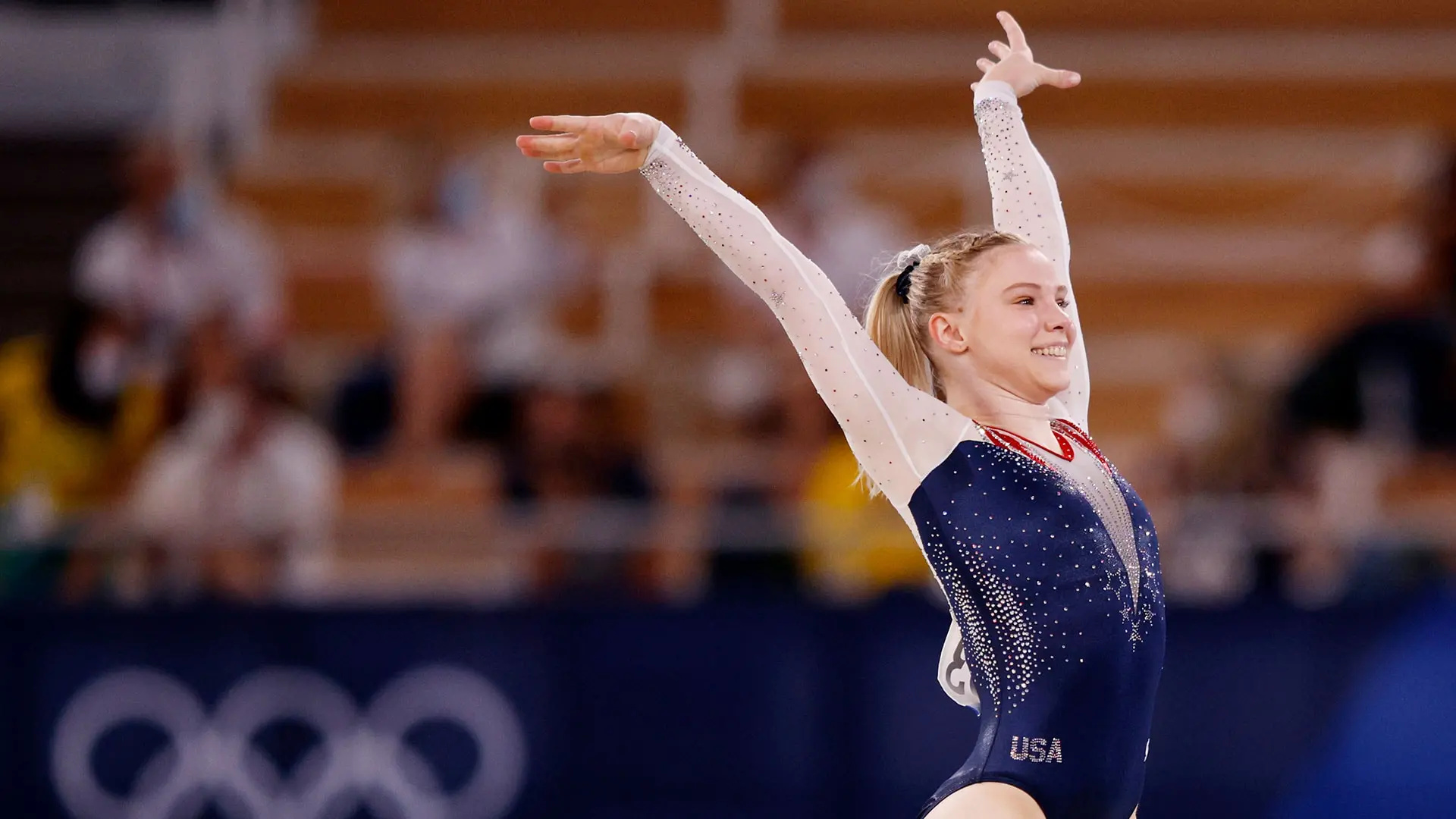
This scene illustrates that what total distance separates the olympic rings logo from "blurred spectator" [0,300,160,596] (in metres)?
0.96

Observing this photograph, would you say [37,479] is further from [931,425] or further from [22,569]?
[931,425]

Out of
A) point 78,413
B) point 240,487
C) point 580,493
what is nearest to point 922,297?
point 580,493

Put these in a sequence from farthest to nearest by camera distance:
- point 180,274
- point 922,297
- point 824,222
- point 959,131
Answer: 1. point 959,131
2. point 180,274
3. point 824,222
4. point 922,297

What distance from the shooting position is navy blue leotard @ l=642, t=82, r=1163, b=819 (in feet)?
11.1

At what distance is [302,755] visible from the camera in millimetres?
6906

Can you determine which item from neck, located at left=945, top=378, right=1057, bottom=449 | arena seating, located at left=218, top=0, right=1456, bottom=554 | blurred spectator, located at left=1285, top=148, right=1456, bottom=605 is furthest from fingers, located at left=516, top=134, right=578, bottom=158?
arena seating, located at left=218, top=0, right=1456, bottom=554

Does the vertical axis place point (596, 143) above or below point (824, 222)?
above

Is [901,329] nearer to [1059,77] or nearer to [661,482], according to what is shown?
[1059,77]

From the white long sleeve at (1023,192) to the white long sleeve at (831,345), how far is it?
0.47m

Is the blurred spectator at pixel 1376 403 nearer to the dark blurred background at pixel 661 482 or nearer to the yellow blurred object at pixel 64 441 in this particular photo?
the dark blurred background at pixel 661 482

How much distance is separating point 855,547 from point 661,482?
2.76ft

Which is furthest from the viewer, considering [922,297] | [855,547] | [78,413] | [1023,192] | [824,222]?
[824,222]

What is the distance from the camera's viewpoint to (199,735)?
694 cm

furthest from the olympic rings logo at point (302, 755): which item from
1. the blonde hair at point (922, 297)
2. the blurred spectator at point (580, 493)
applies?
the blonde hair at point (922, 297)
